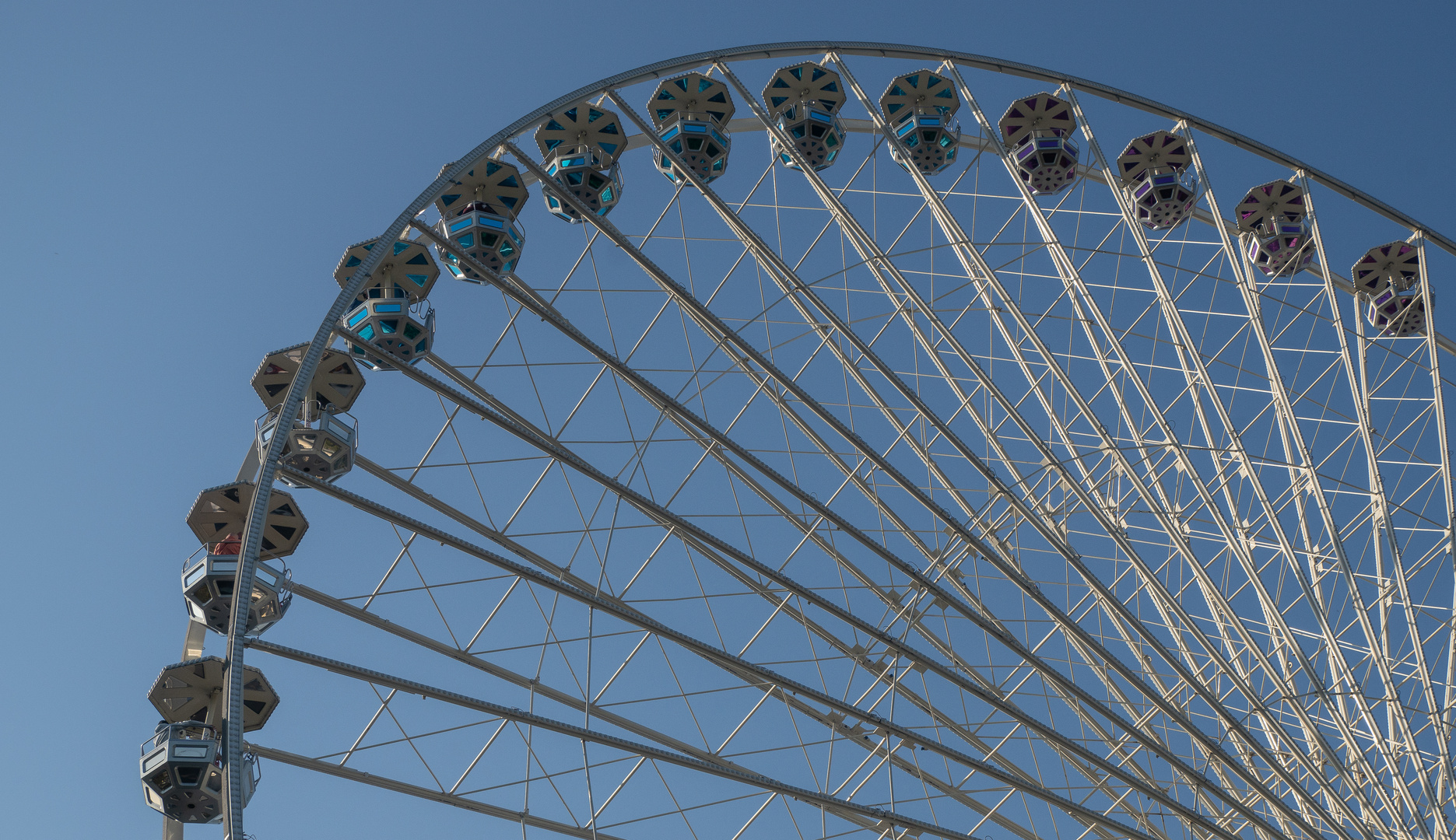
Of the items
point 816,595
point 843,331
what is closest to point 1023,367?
point 843,331

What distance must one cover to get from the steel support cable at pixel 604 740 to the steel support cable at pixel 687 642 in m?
1.08

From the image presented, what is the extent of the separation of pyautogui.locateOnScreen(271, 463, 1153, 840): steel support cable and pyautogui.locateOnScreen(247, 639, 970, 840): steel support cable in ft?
3.55

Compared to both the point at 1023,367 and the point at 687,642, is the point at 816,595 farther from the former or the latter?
the point at 1023,367

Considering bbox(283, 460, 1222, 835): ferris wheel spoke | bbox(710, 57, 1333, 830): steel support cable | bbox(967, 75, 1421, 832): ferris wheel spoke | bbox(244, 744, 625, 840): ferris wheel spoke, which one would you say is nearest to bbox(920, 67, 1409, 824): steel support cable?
bbox(967, 75, 1421, 832): ferris wheel spoke

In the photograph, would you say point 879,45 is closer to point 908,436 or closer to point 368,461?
point 908,436

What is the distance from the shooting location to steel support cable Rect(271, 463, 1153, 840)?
17250 mm

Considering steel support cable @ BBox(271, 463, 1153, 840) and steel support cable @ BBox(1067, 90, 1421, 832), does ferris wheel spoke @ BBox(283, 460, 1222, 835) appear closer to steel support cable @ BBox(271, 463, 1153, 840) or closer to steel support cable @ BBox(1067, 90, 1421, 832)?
steel support cable @ BBox(271, 463, 1153, 840)

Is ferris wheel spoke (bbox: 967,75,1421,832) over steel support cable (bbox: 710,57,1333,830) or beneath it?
beneath

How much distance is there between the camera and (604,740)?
16.9 metres

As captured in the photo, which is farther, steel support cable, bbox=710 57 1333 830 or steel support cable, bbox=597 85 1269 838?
steel support cable, bbox=710 57 1333 830

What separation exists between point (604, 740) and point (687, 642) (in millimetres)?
2072

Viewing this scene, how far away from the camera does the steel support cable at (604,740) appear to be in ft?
52.4

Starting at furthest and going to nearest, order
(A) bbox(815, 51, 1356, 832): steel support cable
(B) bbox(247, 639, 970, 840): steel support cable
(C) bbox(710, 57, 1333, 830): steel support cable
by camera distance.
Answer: (C) bbox(710, 57, 1333, 830): steel support cable
(A) bbox(815, 51, 1356, 832): steel support cable
(B) bbox(247, 639, 970, 840): steel support cable

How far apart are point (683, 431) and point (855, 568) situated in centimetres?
443
